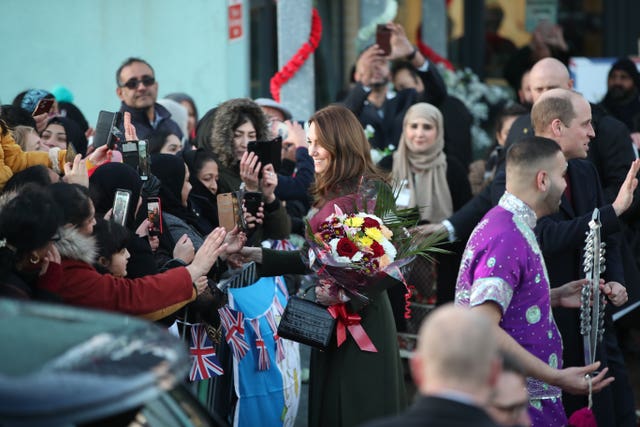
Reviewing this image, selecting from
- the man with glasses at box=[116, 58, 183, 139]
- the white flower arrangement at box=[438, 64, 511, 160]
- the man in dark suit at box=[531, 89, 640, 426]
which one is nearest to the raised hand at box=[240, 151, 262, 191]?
the man with glasses at box=[116, 58, 183, 139]

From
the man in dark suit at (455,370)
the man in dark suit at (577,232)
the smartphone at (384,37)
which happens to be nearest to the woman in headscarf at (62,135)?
the man in dark suit at (577,232)

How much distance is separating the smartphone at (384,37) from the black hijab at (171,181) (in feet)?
12.8

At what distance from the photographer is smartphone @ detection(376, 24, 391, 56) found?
955cm

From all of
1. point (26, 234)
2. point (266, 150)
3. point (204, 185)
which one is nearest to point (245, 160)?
point (266, 150)

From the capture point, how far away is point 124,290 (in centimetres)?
461

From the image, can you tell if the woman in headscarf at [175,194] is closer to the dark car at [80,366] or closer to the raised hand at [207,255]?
the raised hand at [207,255]

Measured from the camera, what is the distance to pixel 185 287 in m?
4.87

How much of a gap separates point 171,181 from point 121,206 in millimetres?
861

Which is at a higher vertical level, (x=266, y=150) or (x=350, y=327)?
(x=266, y=150)

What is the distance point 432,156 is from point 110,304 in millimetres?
4484

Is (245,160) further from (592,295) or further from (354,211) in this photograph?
(592,295)

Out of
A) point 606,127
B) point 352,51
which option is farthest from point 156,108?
point 352,51

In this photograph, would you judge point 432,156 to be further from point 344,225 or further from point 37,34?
point 37,34

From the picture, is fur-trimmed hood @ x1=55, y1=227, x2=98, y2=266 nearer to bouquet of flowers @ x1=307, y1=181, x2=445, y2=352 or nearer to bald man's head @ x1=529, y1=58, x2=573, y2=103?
bouquet of flowers @ x1=307, y1=181, x2=445, y2=352
